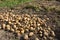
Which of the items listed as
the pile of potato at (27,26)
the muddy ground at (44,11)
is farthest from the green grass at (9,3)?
the pile of potato at (27,26)

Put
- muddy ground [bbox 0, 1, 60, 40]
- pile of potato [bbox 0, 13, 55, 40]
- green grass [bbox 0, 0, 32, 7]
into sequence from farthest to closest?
green grass [bbox 0, 0, 32, 7] < muddy ground [bbox 0, 1, 60, 40] < pile of potato [bbox 0, 13, 55, 40]

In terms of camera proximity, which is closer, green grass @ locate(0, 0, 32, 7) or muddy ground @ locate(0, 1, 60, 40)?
muddy ground @ locate(0, 1, 60, 40)

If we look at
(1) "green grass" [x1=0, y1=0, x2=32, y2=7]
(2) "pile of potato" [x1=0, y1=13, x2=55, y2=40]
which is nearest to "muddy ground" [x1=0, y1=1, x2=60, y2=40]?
(2) "pile of potato" [x1=0, y1=13, x2=55, y2=40]

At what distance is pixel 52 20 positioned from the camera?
5.05m

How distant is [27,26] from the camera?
4.42m

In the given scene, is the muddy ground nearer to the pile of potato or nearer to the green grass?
the pile of potato

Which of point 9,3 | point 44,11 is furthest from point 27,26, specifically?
point 9,3

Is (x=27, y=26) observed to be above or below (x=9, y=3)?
above

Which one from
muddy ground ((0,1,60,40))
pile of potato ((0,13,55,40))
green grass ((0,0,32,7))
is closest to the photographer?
pile of potato ((0,13,55,40))

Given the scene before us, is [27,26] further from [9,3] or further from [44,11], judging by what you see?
[9,3]

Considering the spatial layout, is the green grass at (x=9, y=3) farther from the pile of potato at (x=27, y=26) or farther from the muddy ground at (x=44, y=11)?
the pile of potato at (x=27, y=26)

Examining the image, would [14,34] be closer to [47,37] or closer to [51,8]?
[47,37]

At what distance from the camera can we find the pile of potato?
4.22 metres

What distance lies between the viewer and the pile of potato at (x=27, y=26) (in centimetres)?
422
